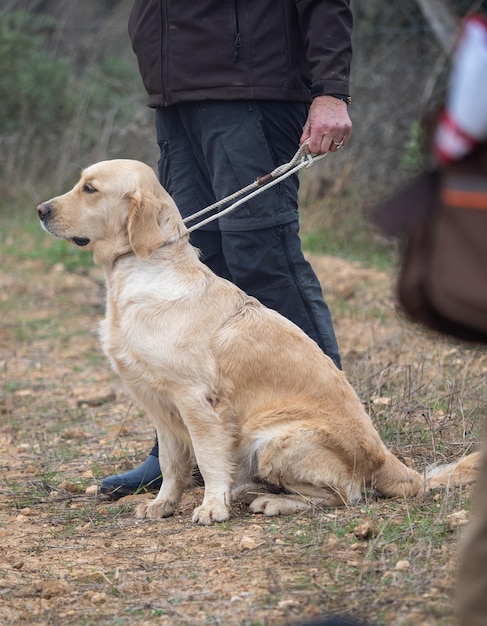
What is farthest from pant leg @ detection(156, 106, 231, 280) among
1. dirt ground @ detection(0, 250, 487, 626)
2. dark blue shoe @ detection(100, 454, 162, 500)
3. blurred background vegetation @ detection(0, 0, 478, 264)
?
blurred background vegetation @ detection(0, 0, 478, 264)

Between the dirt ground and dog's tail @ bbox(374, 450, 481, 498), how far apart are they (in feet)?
0.29

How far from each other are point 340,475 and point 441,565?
1.02 metres

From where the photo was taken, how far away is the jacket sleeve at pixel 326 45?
4.17 metres

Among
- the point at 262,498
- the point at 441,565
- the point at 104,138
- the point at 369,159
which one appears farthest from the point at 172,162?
the point at 104,138

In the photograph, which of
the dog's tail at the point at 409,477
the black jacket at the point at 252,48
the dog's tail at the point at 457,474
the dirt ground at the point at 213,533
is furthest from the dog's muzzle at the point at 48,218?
the dog's tail at the point at 457,474

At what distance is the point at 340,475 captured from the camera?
404 centimetres

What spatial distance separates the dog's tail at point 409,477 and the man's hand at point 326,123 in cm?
136

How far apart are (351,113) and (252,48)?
754 centimetres

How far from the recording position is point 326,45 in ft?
13.7

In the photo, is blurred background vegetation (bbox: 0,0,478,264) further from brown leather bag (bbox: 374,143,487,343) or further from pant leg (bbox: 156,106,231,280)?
brown leather bag (bbox: 374,143,487,343)

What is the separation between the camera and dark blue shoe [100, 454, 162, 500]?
4457 millimetres

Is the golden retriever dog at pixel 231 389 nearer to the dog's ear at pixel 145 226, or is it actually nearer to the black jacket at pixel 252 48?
the dog's ear at pixel 145 226

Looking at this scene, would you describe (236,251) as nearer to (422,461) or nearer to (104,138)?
(422,461)

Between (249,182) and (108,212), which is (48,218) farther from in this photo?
(249,182)
